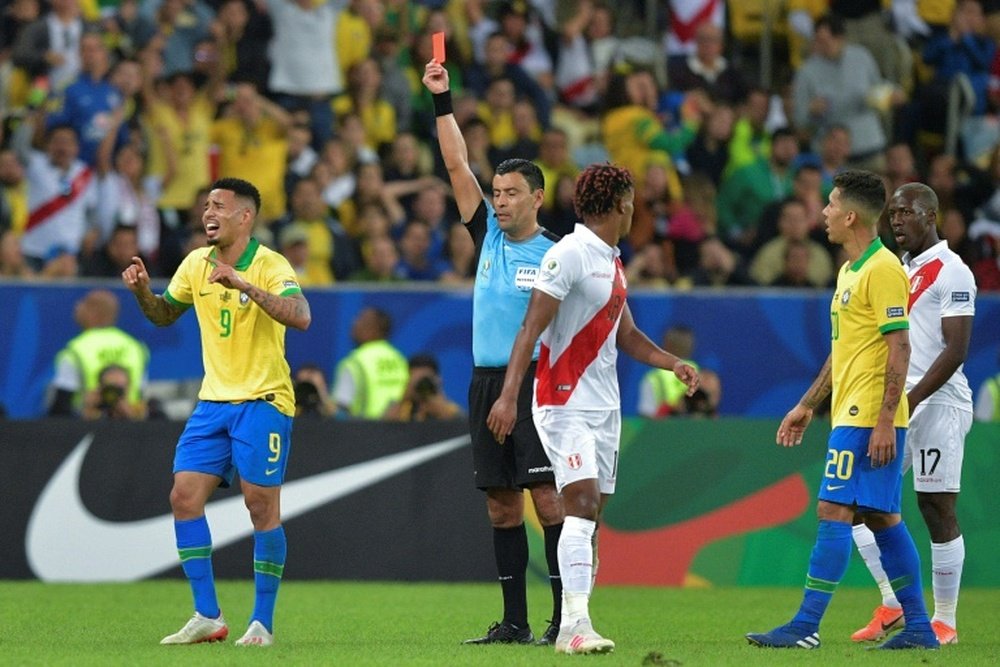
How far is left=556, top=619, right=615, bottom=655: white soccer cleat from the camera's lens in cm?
820

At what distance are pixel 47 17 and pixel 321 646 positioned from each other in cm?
1065

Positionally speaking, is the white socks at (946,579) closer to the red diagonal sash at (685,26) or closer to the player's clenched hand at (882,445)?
the player's clenched hand at (882,445)

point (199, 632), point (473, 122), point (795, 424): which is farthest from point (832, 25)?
point (199, 632)

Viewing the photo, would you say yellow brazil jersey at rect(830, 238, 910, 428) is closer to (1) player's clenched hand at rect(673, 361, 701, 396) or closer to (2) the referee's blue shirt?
(1) player's clenched hand at rect(673, 361, 701, 396)

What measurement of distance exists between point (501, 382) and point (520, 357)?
3.20 ft

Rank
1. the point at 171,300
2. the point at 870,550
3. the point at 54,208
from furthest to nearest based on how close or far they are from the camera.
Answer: the point at 54,208 → the point at 870,550 → the point at 171,300

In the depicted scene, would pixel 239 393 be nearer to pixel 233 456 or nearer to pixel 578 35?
pixel 233 456

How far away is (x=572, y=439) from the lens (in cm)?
841

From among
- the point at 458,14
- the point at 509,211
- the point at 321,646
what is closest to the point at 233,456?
the point at 321,646

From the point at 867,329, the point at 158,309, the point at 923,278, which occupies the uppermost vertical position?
the point at 923,278

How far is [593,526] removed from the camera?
27.7 feet

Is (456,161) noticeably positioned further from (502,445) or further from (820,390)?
(820,390)

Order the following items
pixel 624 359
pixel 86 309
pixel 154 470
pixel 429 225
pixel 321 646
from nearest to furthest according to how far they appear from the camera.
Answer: pixel 321 646, pixel 154 470, pixel 86 309, pixel 624 359, pixel 429 225

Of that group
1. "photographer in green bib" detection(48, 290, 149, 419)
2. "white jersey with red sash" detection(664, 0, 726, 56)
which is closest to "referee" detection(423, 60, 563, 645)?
"photographer in green bib" detection(48, 290, 149, 419)
